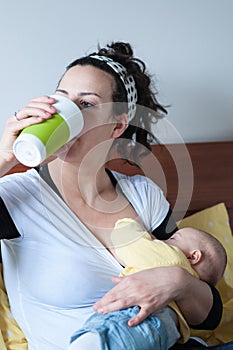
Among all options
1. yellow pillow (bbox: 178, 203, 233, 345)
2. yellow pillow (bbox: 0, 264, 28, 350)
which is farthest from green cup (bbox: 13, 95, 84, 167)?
yellow pillow (bbox: 178, 203, 233, 345)

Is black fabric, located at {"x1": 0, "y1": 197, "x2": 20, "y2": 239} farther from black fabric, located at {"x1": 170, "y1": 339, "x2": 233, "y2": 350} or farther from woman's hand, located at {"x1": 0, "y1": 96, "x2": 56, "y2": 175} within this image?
black fabric, located at {"x1": 170, "y1": 339, "x2": 233, "y2": 350}

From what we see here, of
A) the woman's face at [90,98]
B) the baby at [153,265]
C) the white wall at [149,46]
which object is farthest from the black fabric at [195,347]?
the white wall at [149,46]

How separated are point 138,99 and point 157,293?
1.52 ft

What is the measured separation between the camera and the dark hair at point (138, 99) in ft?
4.37

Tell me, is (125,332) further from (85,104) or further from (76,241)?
(85,104)

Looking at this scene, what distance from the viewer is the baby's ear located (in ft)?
4.27

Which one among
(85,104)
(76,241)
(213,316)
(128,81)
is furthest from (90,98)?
(213,316)

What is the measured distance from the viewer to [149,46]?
5.75 feet

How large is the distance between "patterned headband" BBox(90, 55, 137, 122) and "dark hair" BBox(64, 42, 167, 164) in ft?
0.04

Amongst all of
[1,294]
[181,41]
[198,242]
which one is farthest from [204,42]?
[1,294]

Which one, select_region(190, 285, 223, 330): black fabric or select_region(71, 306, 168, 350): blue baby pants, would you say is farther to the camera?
select_region(190, 285, 223, 330): black fabric

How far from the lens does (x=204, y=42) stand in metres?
1.81

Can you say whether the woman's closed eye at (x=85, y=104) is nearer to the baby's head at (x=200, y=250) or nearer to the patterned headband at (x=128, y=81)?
the patterned headband at (x=128, y=81)

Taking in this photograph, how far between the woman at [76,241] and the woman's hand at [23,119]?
2 centimetres
